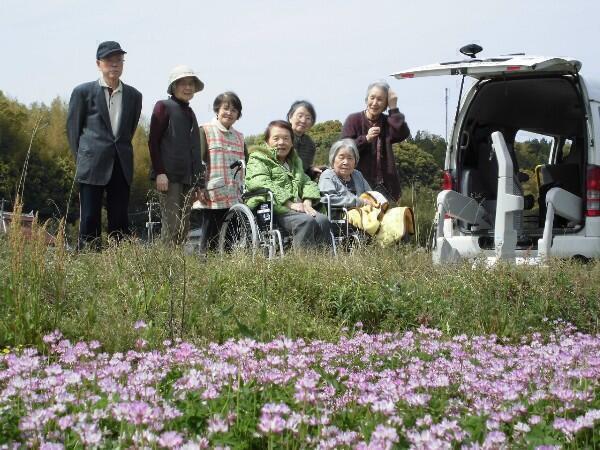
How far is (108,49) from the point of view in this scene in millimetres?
8383

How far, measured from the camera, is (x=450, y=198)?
9.30 m

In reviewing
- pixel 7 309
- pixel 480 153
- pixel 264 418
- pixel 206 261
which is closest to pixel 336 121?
pixel 480 153

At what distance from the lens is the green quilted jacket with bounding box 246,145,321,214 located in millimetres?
8703

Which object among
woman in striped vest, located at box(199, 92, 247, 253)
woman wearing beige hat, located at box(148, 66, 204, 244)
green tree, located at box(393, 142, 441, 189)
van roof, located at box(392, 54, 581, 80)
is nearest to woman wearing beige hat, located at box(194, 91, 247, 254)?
woman in striped vest, located at box(199, 92, 247, 253)

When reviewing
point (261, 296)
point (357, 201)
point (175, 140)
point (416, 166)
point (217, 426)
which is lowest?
point (261, 296)

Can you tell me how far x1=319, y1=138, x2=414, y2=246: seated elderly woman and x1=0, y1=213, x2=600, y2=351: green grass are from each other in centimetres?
183

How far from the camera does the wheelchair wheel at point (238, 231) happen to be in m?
8.15

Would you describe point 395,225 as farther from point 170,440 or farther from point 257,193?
point 170,440

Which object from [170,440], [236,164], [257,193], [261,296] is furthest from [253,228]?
[170,440]

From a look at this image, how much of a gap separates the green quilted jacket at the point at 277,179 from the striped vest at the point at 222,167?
0.91 feet

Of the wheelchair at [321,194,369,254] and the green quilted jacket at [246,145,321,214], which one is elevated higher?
the green quilted jacket at [246,145,321,214]

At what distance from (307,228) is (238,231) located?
2.44ft

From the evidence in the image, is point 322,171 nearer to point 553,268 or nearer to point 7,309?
point 553,268

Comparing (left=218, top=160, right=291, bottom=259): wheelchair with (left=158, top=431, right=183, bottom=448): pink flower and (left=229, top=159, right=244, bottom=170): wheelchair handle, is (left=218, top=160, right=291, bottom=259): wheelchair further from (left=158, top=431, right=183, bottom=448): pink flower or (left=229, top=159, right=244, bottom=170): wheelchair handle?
(left=158, top=431, right=183, bottom=448): pink flower
